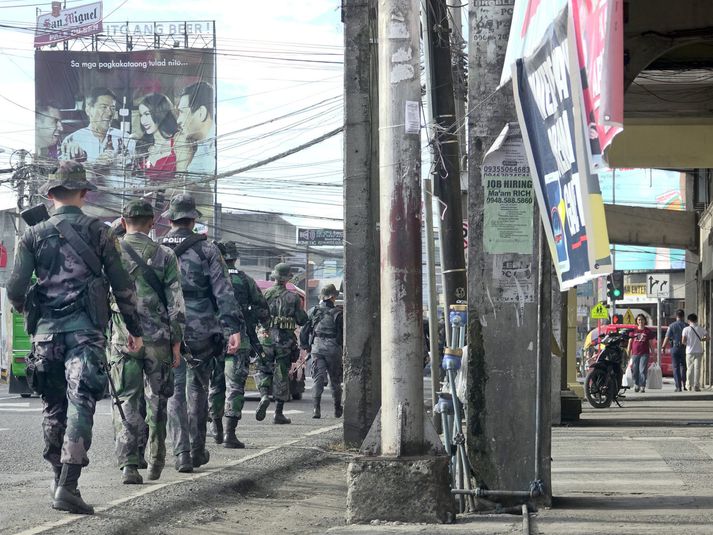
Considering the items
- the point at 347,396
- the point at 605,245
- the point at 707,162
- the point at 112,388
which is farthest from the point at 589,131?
the point at 707,162

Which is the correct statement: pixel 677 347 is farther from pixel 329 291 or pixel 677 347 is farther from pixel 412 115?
pixel 412 115

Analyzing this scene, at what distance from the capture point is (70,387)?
747cm

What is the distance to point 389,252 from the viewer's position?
24.6 ft

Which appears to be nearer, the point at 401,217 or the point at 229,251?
the point at 401,217

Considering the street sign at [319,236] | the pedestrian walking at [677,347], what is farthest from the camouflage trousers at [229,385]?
the street sign at [319,236]

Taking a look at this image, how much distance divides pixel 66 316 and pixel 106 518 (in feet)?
4.14

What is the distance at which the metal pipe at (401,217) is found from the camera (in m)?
7.38

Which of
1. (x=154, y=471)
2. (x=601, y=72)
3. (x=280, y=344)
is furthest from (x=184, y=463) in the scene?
(x=280, y=344)

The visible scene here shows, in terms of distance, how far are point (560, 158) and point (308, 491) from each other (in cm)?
436

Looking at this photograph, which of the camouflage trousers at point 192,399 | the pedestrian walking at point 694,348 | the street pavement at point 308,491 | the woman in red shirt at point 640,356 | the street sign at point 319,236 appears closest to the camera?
the street pavement at point 308,491

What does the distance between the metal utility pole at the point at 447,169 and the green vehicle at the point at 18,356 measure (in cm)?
1231

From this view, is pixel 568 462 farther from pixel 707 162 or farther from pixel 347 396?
pixel 707 162

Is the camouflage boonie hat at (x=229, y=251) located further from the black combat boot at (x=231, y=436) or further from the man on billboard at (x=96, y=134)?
the man on billboard at (x=96, y=134)

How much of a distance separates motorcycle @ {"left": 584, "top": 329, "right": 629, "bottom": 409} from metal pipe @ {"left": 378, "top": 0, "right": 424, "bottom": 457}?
13.1 m
